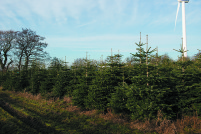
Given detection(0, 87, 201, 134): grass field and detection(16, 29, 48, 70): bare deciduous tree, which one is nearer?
detection(0, 87, 201, 134): grass field

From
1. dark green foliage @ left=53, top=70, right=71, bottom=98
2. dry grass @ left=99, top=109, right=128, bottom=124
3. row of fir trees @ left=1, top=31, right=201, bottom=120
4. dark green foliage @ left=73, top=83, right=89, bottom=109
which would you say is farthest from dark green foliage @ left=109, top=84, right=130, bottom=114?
dark green foliage @ left=53, top=70, right=71, bottom=98

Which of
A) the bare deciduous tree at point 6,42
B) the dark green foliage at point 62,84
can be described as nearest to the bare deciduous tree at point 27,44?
the bare deciduous tree at point 6,42

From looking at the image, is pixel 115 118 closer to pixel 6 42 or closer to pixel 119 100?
pixel 119 100

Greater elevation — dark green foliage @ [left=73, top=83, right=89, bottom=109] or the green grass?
dark green foliage @ [left=73, top=83, right=89, bottom=109]

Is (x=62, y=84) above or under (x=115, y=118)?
above

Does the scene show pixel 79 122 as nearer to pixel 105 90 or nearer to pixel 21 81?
pixel 105 90

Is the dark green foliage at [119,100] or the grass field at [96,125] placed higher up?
the dark green foliage at [119,100]

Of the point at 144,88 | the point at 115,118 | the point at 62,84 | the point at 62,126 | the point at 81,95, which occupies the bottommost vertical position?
the point at 62,126

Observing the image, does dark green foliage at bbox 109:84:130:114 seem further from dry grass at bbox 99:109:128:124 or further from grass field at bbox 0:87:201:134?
grass field at bbox 0:87:201:134

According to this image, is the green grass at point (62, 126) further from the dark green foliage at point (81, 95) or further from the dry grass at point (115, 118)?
the dark green foliage at point (81, 95)

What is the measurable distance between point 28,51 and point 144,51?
Result: 106 ft

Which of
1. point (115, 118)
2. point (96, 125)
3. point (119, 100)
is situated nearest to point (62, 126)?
point (96, 125)

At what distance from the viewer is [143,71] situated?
22.4 ft

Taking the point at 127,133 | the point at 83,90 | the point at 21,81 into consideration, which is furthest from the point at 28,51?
the point at 127,133
